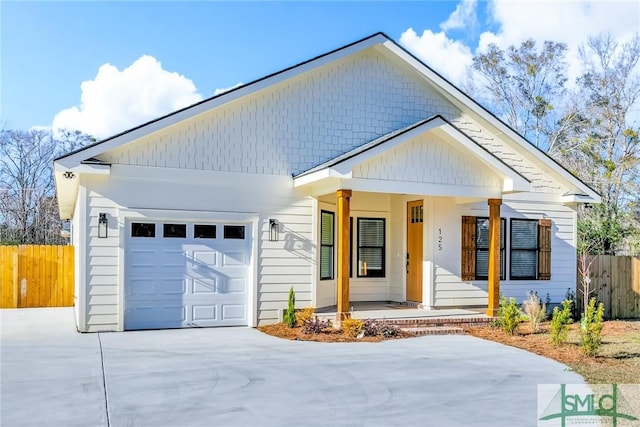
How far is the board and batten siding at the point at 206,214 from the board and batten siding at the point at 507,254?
10.5ft

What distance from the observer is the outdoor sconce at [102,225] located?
10797 millimetres

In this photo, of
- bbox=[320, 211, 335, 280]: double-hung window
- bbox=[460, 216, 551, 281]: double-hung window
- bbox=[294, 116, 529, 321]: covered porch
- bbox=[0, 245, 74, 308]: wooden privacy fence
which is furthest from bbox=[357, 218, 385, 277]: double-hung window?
bbox=[0, 245, 74, 308]: wooden privacy fence

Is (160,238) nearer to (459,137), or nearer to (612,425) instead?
(459,137)

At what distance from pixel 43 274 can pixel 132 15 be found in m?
7.73

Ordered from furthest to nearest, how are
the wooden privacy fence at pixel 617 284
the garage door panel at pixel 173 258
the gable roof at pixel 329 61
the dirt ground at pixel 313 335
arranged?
the wooden privacy fence at pixel 617 284, the garage door panel at pixel 173 258, the gable roof at pixel 329 61, the dirt ground at pixel 313 335

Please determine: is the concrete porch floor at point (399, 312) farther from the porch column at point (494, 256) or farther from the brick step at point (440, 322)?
the porch column at point (494, 256)

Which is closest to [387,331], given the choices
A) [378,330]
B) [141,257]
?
[378,330]

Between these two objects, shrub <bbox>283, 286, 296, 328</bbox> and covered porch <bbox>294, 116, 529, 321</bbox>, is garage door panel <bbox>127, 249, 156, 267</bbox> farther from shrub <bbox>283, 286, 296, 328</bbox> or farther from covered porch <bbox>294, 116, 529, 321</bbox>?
covered porch <bbox>294, 116, 529, 321</bbox>

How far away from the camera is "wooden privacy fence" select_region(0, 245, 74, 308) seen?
53.5 ft

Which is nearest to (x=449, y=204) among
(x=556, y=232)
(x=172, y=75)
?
(x=556, y=232)

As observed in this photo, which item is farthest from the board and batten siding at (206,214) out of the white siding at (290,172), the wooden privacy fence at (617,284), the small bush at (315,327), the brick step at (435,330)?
the wooden privacy fence at (617,284)

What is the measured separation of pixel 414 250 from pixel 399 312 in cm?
198

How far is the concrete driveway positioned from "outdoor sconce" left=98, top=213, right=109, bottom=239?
180cm

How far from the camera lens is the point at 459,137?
11961mm
